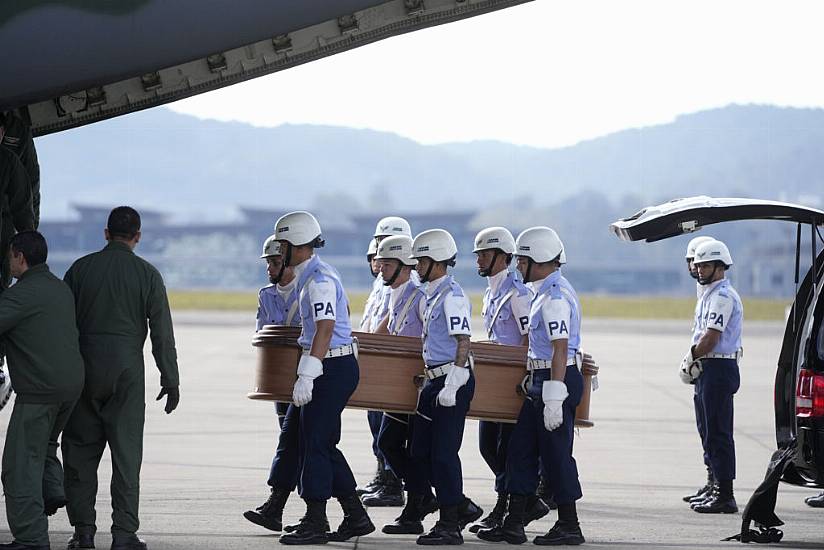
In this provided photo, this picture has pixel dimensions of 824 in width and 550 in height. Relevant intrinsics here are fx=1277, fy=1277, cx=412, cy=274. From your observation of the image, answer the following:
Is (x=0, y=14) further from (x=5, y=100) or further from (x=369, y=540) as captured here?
(x=369, y=540)

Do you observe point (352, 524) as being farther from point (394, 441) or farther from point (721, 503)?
point (721, 503)

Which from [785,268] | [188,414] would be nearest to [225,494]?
[188,414]

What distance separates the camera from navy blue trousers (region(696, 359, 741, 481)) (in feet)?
34.0

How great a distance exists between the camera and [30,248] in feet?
25.3

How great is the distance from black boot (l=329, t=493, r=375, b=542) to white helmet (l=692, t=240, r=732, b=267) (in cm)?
395

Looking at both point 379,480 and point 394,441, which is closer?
point 394,441

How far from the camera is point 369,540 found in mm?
8625

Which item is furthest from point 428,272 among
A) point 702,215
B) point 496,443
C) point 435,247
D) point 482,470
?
point 482,470

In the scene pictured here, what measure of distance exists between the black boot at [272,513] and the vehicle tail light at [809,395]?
349 cm

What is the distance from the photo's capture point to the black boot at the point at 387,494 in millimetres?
10547

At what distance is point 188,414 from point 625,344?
23.1 meters

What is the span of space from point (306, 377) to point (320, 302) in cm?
50

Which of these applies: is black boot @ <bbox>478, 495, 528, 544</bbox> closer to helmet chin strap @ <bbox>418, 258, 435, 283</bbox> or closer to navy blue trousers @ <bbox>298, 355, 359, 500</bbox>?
navy blue trousers @ <bbox>298, 355, 359, 500</bbox>

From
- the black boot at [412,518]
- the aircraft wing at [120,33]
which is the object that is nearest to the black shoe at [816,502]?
the black boot at [412,518]
